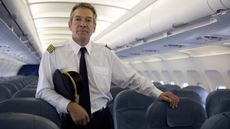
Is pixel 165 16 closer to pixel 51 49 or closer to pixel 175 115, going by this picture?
pixel 175 115

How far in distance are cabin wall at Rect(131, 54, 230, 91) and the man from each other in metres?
5.84

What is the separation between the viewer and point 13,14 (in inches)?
214

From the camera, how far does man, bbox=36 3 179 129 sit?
2574 millimetres

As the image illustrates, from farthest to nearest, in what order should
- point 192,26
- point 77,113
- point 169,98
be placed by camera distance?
point 192,26
point 169,98
point 77,113

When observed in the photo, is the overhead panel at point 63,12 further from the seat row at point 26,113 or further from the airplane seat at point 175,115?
the airplane seat at point 175,115

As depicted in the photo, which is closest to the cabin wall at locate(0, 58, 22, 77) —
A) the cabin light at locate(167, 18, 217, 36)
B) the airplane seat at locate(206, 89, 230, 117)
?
the cabin light at locate(167, 18, 217, 36)

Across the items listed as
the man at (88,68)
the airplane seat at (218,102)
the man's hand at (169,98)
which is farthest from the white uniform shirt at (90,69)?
the airplane seat at (218,102)

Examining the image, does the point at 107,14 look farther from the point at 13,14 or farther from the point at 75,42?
the point at 75,42

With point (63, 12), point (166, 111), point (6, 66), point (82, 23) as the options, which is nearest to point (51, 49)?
point (82, 23)

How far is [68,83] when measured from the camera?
8.17ft

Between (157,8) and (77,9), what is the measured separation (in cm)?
321

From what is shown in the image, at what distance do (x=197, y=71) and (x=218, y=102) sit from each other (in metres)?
6.03

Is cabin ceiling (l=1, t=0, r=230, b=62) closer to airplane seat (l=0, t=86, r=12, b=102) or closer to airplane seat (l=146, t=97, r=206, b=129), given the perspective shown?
airplane seat (l=146, t=97, r=206, b=129)

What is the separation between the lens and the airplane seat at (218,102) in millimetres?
4183
